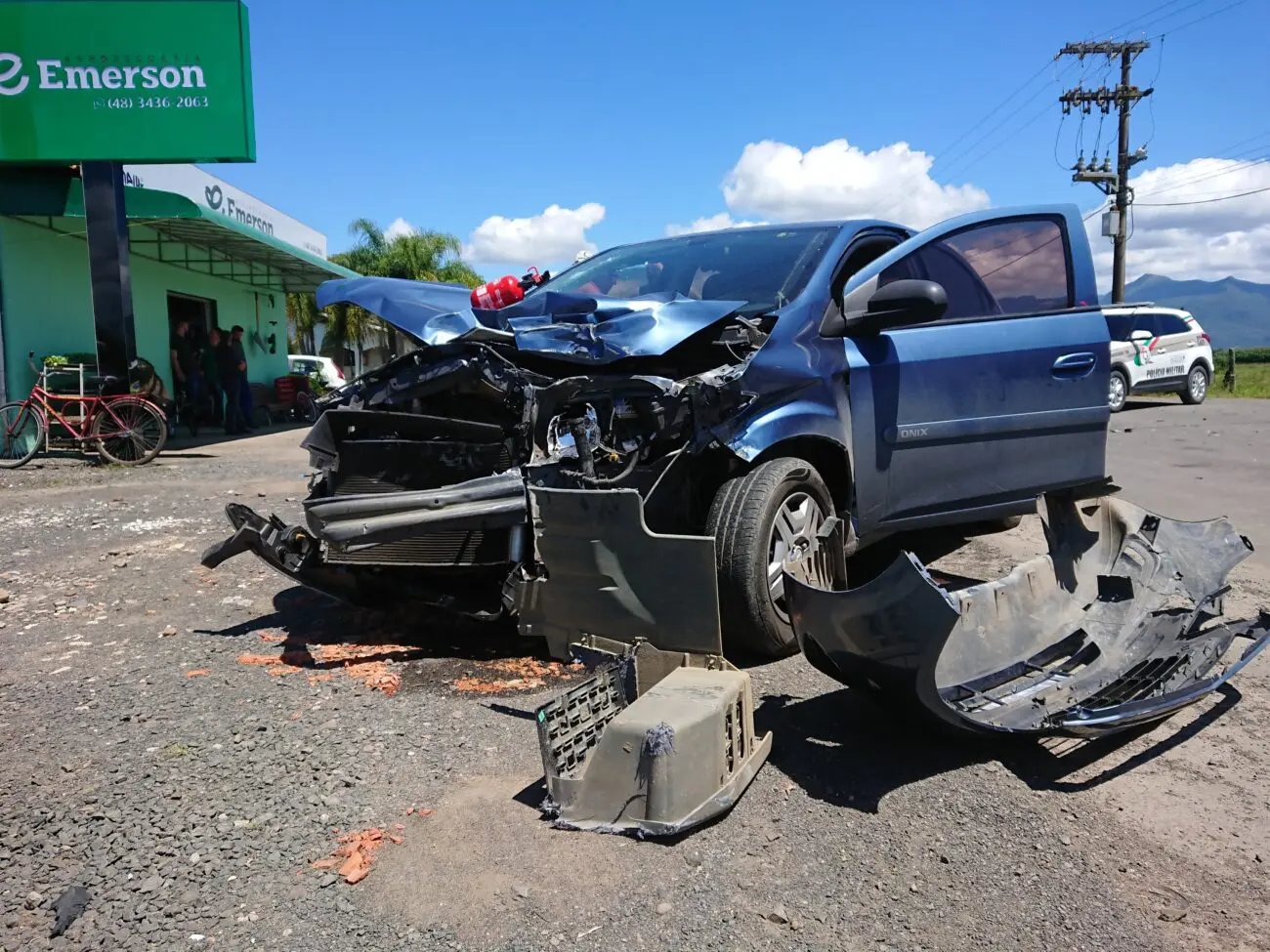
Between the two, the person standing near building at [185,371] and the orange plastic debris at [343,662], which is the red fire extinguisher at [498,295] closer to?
the orange plastic debris at [343,662]

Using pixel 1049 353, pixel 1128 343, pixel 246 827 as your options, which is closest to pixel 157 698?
pixel 246 827

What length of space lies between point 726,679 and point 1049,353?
2844 millimetres

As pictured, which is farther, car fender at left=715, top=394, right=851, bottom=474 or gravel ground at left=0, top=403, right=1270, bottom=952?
Answer: car fender at left=715, top=394, right=851, bottom=474

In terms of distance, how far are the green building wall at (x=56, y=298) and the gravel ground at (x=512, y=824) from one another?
32.3 feet

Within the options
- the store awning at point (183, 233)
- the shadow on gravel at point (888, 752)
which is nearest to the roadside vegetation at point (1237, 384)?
the store awning at point (183, 233)

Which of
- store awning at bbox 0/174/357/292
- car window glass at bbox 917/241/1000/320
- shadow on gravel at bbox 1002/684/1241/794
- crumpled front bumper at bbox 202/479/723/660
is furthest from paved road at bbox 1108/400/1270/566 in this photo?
store awning at bbox 0/174/357/292

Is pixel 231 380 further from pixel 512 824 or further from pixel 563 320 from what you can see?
pixel 512 824

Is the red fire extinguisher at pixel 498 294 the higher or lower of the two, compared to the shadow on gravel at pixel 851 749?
higher

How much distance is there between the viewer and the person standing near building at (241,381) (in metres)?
15.9

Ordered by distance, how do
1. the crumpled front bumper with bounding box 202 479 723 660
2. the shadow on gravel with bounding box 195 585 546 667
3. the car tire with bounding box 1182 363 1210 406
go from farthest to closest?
the car tire with bounding box 1182 363 1210 406 → the shadow on gravel with bounding box 195 585 546 667 → the crumpled front bumper with bounding box 202 479 723 660

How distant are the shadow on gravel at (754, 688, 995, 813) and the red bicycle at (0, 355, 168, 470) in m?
10.1

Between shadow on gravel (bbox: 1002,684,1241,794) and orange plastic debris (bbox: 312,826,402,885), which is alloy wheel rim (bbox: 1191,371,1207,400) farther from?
orange plastic debris (bbox: 312,826,402,885)

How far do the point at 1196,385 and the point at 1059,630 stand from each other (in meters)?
18.0

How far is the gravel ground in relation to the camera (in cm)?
219
